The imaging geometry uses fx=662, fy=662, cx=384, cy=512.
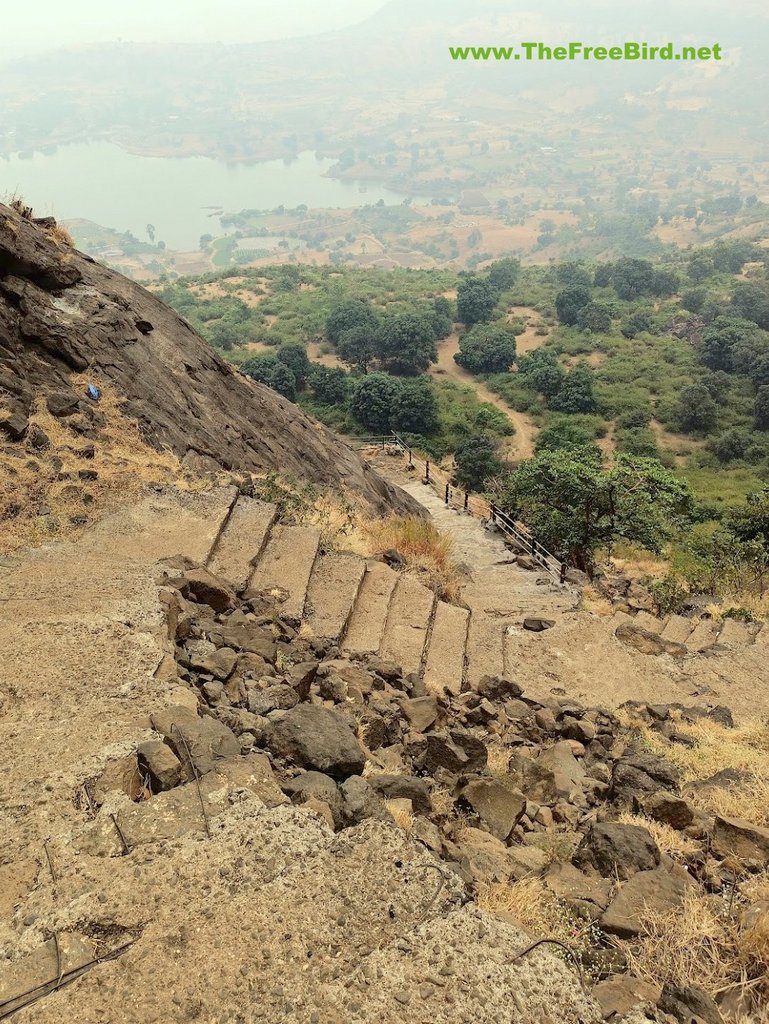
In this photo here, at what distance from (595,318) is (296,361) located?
27372mm

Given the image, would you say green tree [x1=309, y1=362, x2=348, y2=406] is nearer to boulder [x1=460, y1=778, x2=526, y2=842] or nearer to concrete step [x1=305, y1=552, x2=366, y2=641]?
concrete step [x1=305, y1=552, x2=366, y2=641]

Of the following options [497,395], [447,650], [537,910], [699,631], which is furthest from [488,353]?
[537,910]

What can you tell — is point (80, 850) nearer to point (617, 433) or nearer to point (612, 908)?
point (612, 908)

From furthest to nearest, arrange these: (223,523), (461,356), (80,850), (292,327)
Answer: (292,327)
(461,356)
(223,523)
(80,850)

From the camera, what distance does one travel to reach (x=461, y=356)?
5469 centimetres

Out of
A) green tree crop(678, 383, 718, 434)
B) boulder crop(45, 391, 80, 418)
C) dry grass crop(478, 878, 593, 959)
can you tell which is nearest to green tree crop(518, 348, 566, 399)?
green tree crop(678, 383, 718, 434)

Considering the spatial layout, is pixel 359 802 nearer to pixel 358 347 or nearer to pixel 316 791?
pixel 316 791

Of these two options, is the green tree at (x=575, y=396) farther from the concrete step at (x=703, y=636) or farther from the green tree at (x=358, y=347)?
the concrete step at (x=703, y=636)

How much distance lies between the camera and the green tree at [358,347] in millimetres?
52562

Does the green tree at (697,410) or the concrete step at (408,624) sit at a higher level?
the concrete step at (408,624)

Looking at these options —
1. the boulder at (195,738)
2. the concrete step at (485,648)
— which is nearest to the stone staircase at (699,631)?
the concrete step at (485,648)

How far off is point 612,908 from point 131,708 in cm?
383

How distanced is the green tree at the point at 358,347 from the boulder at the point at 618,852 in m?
49.4

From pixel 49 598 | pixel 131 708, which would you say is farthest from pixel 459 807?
pixel 49 598
